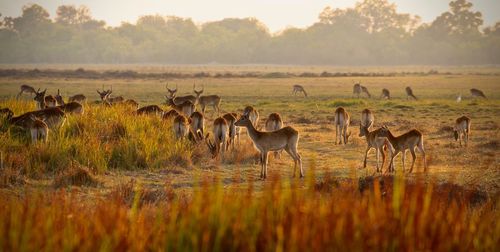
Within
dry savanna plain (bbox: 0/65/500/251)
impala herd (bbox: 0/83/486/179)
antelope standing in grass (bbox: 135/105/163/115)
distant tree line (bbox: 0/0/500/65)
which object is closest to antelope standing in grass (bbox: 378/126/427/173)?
impala herd (bbox: 0/83/486/179)

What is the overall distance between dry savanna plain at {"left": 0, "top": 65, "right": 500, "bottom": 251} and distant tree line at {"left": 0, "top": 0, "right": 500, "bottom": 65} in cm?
13583

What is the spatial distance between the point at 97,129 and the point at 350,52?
15585 cm

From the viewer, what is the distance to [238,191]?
766cm

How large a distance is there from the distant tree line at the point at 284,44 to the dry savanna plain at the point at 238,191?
136 meters

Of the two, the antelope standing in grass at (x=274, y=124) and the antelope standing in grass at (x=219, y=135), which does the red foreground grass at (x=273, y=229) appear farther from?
the antelope standing in grass at (x=274, y=124)

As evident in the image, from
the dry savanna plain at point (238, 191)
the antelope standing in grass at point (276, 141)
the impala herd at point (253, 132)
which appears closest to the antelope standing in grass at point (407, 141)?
the impala herd at point (253, 132)

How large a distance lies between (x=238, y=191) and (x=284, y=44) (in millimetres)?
163470

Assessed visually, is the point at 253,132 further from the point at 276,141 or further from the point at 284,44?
the point at 284,44

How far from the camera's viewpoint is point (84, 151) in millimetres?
14461

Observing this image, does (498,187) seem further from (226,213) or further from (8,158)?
(8,158)

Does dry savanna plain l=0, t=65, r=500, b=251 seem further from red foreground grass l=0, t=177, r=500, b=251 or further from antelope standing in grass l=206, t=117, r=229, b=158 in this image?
antelope standing in grass l=206, t=117, r=229, b=158

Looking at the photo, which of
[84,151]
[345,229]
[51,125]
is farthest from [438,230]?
[51,125]

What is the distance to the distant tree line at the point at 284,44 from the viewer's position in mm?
166125

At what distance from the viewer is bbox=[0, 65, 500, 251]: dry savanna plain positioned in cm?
556
